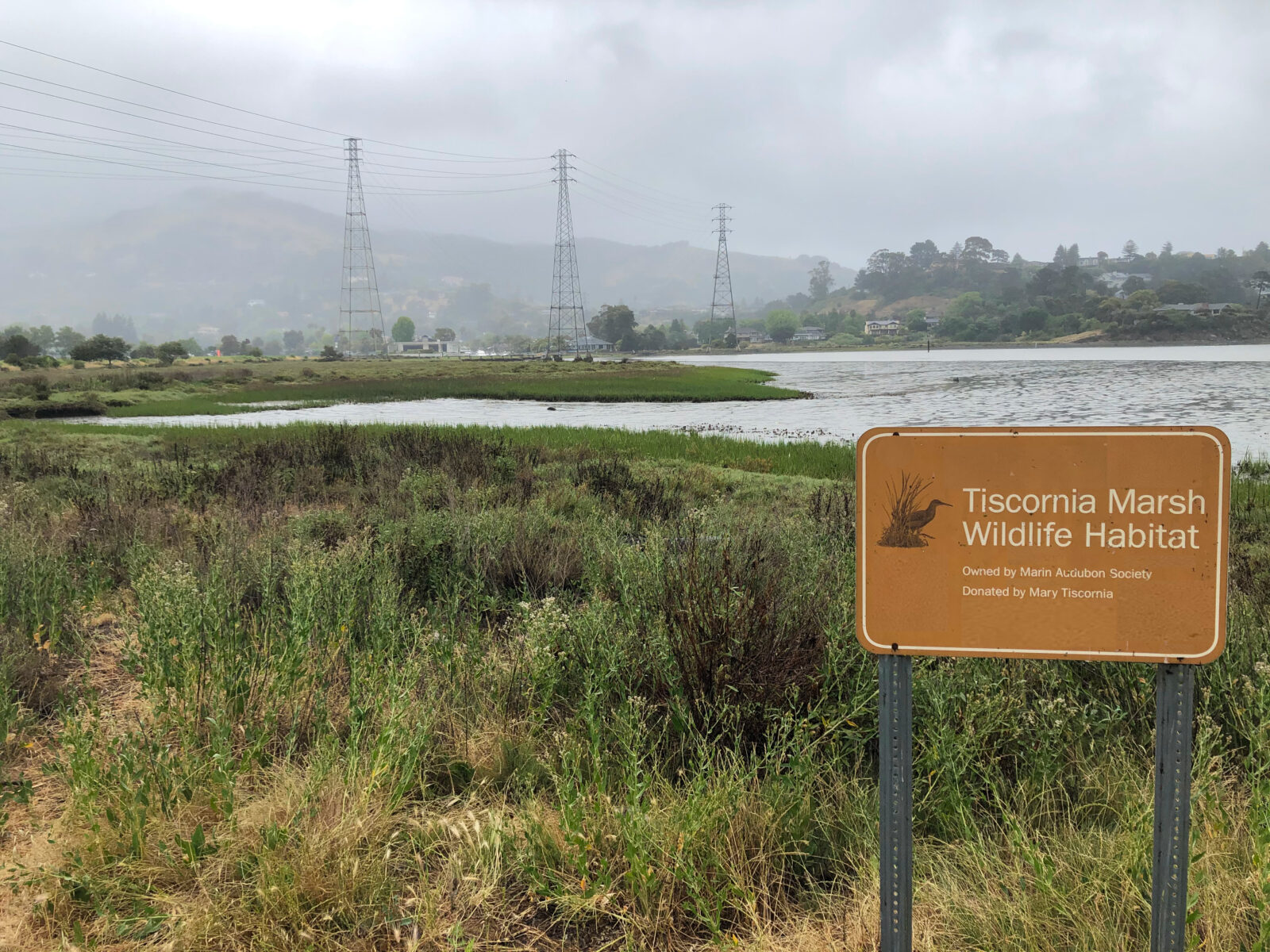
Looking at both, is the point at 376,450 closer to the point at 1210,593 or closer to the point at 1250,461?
the point at 1210,593

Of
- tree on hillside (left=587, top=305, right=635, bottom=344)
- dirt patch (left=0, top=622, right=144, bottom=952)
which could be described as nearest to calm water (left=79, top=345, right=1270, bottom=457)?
dirt patch (left=0, top=622, right=144, bottom=952)

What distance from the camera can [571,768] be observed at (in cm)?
386

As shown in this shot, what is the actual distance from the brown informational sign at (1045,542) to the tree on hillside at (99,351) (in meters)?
94.4

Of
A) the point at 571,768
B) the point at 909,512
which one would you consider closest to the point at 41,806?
the point at 571,768

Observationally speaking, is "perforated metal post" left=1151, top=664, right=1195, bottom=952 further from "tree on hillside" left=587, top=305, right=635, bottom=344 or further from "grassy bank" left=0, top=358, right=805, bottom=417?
"tree on hillside" left=587, top=305, right=635, bottom=344

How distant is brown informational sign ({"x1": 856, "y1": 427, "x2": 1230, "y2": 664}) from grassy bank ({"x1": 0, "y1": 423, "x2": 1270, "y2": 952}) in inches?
37.9

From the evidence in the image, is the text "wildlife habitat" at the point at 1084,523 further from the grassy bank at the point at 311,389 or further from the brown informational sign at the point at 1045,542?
the grassy bank at the point at 311,389

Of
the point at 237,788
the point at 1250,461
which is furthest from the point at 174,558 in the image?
the point at 1250,461

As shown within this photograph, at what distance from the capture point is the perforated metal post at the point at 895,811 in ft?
8.00

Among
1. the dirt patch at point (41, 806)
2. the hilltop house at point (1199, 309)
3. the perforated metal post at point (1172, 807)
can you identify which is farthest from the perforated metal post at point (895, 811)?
the hilltop house at point (1199, 309)

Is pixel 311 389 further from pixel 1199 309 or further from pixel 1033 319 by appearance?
pixel 1199 309

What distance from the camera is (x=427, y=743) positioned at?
3955 mm

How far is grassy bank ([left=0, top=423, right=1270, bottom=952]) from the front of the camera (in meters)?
2.99

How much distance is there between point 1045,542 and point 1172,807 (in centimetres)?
78
